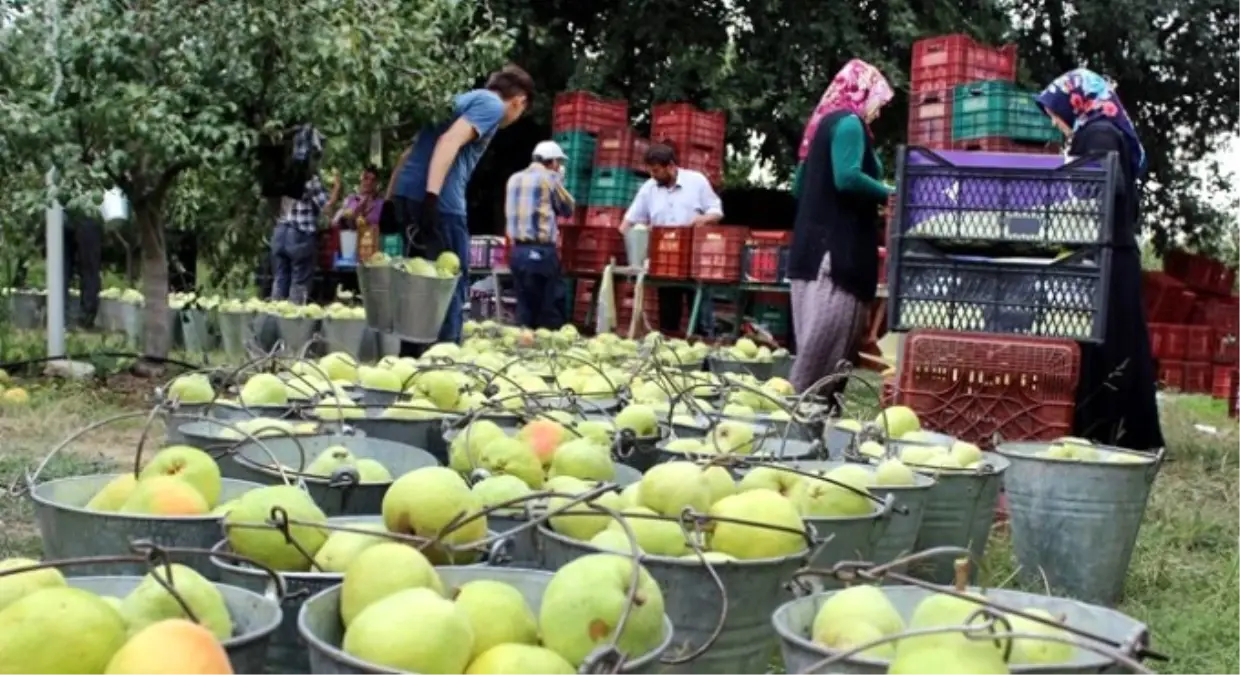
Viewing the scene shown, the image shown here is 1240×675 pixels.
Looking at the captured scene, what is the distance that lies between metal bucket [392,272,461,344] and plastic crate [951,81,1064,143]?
136 inches

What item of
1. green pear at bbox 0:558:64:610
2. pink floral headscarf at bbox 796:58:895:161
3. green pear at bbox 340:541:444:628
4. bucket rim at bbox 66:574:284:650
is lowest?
bucket rim at bbox 66:574:284:650

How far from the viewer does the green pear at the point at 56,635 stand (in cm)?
135

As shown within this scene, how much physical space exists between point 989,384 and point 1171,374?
24.8 feet

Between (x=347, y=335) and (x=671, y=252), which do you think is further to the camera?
(x=671, y=252)

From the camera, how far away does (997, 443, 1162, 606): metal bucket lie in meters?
3.46

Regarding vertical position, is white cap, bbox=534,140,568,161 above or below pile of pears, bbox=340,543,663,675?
above

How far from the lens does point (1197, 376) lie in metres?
11.2

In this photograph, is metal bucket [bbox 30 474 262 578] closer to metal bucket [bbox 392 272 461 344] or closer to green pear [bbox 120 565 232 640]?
green pear [bbox 120 565 232 640]

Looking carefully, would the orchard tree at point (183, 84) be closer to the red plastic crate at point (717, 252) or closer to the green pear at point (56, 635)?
the red plastic crate at point (717, 252)

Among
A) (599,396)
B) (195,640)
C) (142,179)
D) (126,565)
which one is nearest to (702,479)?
(126,565)

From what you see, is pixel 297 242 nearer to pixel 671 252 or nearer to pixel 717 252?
pixel 671 252

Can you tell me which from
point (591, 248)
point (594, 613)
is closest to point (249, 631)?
point (594, 613)

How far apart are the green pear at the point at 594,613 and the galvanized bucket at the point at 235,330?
7460 millimetres

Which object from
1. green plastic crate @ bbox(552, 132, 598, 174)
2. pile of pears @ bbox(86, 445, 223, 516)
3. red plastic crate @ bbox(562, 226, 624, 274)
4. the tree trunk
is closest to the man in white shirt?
red plastic crate @ bbox(562, 226, 624, 274)
